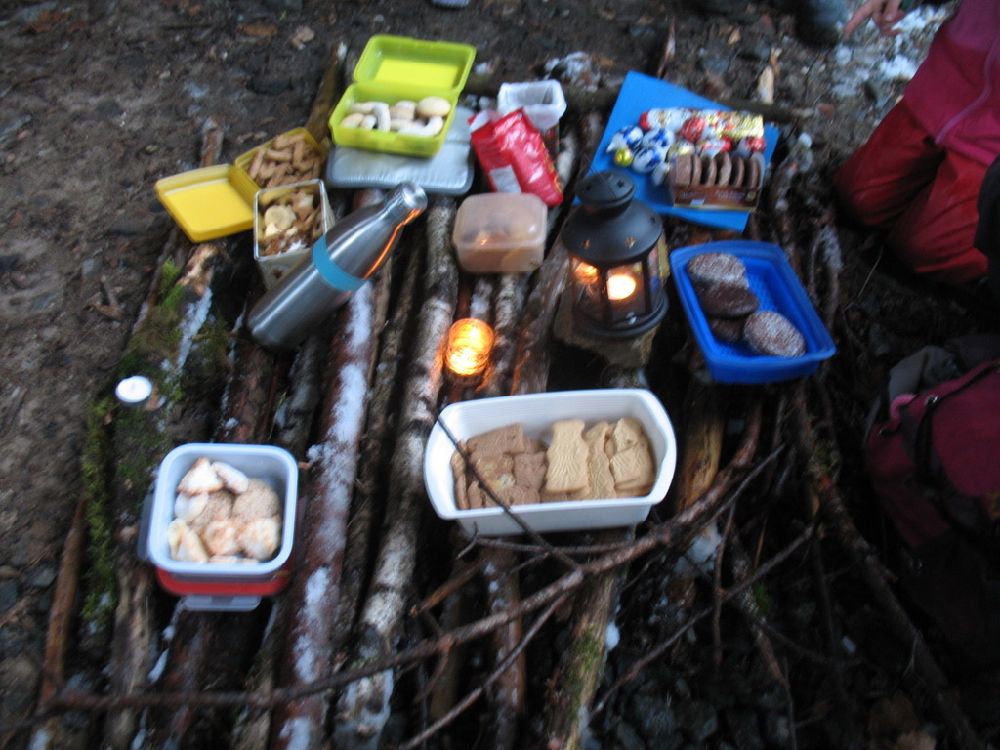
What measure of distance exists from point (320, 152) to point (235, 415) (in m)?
1.48

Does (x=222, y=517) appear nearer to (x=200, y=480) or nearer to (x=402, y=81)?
(x=200, y=480)

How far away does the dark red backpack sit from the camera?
205 cm

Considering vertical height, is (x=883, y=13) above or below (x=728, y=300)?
above

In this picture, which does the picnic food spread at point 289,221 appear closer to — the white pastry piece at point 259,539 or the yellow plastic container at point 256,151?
the yellow plastic container at point 256,151

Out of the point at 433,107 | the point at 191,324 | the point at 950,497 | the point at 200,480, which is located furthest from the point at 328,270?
the point at 950,497

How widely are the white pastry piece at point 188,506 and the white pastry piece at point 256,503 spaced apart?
0.33 ft

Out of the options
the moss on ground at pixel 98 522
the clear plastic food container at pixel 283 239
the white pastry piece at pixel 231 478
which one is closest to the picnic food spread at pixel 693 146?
the clear plastic food container at pixel 283 239

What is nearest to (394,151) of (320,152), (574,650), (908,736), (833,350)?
(320,152)

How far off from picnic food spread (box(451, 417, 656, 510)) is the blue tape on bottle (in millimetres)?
849

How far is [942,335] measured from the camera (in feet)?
10.2

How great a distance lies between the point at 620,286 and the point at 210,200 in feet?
6.57

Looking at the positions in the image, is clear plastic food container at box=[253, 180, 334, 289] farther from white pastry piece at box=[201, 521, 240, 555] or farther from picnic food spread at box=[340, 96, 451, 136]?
white pastry piece at box=[201, 521, 240, 555]

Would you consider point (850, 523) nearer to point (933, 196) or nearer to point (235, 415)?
point (933, 196)

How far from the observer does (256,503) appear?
2.30 metres
